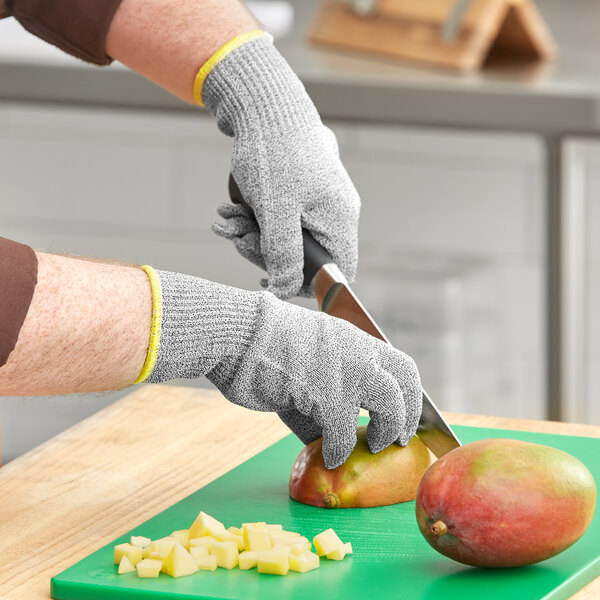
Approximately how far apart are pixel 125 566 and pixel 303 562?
5.4 inches

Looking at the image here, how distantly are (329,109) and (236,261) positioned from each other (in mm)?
461

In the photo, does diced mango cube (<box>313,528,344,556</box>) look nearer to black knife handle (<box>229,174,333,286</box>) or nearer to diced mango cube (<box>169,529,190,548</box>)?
diced mango cube (<box>169,529,190,548</box>)

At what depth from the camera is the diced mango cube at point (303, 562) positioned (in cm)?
91

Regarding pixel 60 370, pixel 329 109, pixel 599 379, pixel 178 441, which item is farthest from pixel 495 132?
pixel 60 370

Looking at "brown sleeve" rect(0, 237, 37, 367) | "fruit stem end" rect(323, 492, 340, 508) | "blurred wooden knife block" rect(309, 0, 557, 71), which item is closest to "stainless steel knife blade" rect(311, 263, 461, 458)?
"fruit stem end" rect(323, 492, 340, 508)

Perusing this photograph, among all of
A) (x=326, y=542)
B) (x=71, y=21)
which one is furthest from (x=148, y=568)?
(x=71, y=21)

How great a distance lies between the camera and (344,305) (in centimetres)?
117

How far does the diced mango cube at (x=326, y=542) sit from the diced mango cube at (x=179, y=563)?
10cm

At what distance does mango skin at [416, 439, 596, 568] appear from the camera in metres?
0.87

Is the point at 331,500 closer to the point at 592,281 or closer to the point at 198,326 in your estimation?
the point at 198,326

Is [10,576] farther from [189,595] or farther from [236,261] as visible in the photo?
[236,261]

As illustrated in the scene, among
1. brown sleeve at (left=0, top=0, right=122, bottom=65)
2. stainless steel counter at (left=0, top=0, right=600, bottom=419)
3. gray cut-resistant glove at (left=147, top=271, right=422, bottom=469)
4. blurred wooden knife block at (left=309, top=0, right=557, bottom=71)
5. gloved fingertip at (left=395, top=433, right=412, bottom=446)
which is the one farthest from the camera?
blurred wooden knife block at (left=309, top=0, right=557, bottom=71)

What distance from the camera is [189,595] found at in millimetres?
874

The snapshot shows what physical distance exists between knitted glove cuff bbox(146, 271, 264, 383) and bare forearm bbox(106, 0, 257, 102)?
1.35ft
